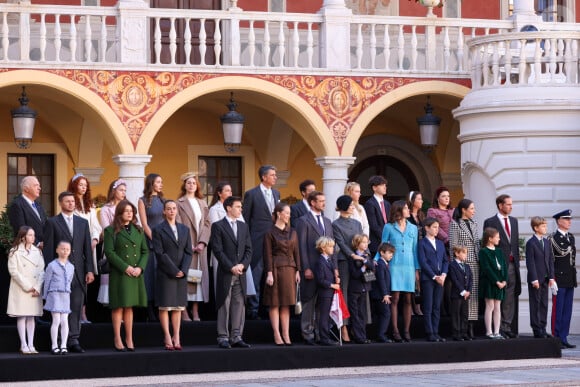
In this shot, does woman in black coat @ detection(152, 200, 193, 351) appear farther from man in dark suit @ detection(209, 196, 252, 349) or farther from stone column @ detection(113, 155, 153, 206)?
stone column @ detection(113, 155, 153, 206)

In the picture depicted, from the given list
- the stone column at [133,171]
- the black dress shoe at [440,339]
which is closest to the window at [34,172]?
the stone column at [133,171]

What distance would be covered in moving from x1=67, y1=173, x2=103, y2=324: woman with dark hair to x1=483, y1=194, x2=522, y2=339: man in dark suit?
4965mm

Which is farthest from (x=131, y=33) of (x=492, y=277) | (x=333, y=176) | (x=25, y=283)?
(x=25, y=283)

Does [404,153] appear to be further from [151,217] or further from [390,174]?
[151,217]

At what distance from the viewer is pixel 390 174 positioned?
90.6ft

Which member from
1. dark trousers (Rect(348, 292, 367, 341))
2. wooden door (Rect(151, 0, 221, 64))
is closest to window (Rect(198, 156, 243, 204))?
wooden door (Rect(151, 0, 221, 64))

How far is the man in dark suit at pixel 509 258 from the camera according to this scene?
18594 mm

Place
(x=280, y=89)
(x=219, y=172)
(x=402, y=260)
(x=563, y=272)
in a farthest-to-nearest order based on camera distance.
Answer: (x=219, y=172), (x=280, y=89), (x=563, y=272), (x=402, y=260)

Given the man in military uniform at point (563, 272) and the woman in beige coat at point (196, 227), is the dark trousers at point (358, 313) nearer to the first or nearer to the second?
the woman in beige coat at point (196, 227)

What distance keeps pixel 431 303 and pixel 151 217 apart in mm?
3462

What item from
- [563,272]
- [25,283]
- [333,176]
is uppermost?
[333,176]

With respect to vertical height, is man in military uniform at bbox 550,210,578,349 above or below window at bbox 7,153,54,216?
below

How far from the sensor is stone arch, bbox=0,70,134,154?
21.8 meters

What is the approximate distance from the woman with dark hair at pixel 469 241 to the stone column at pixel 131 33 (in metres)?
6.24
